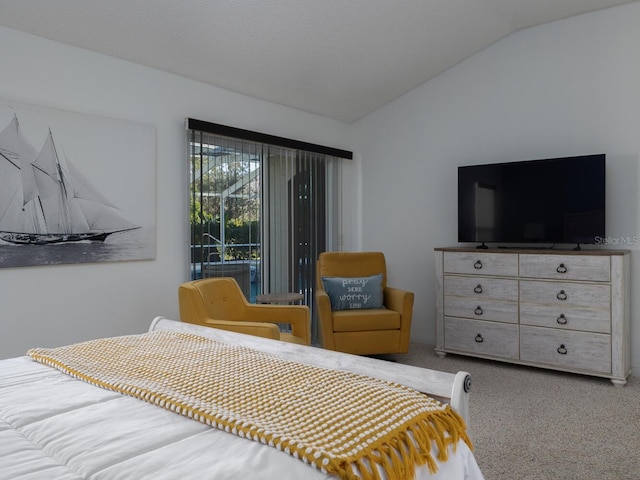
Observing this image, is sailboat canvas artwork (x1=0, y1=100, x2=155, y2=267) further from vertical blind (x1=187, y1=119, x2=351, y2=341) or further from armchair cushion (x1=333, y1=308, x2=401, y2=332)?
armchair cushion (x1=333, y1=308, x2=401, y2=332)

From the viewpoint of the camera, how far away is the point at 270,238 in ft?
14.7

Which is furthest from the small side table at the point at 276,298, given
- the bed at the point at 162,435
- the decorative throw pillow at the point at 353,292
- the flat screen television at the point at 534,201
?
the bed at the point at 162,435

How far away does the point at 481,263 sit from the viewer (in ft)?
13.3

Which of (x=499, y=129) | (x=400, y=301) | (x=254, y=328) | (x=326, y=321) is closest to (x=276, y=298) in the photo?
(x=326, y=321)

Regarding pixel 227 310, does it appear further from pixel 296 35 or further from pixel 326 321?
pixel 296 35

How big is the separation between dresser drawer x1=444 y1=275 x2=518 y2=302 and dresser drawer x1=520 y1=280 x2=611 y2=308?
3.4 inches

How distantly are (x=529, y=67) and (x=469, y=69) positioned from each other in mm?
547

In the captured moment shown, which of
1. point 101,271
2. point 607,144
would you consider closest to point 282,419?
point 101,271

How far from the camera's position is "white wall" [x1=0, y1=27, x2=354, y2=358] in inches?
115

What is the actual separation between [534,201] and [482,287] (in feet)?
2.70

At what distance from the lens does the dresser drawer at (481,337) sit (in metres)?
3.93

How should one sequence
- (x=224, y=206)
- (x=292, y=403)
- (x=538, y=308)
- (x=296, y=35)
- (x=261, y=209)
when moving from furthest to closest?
(x=261, y=209) < (x=224, y=206) < (x=538, y=308) < (x=296, y=35) < (x=292, y=403)

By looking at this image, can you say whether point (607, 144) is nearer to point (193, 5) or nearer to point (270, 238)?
point (270, 238)

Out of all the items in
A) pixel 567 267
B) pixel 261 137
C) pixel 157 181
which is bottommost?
pixel 567 267
